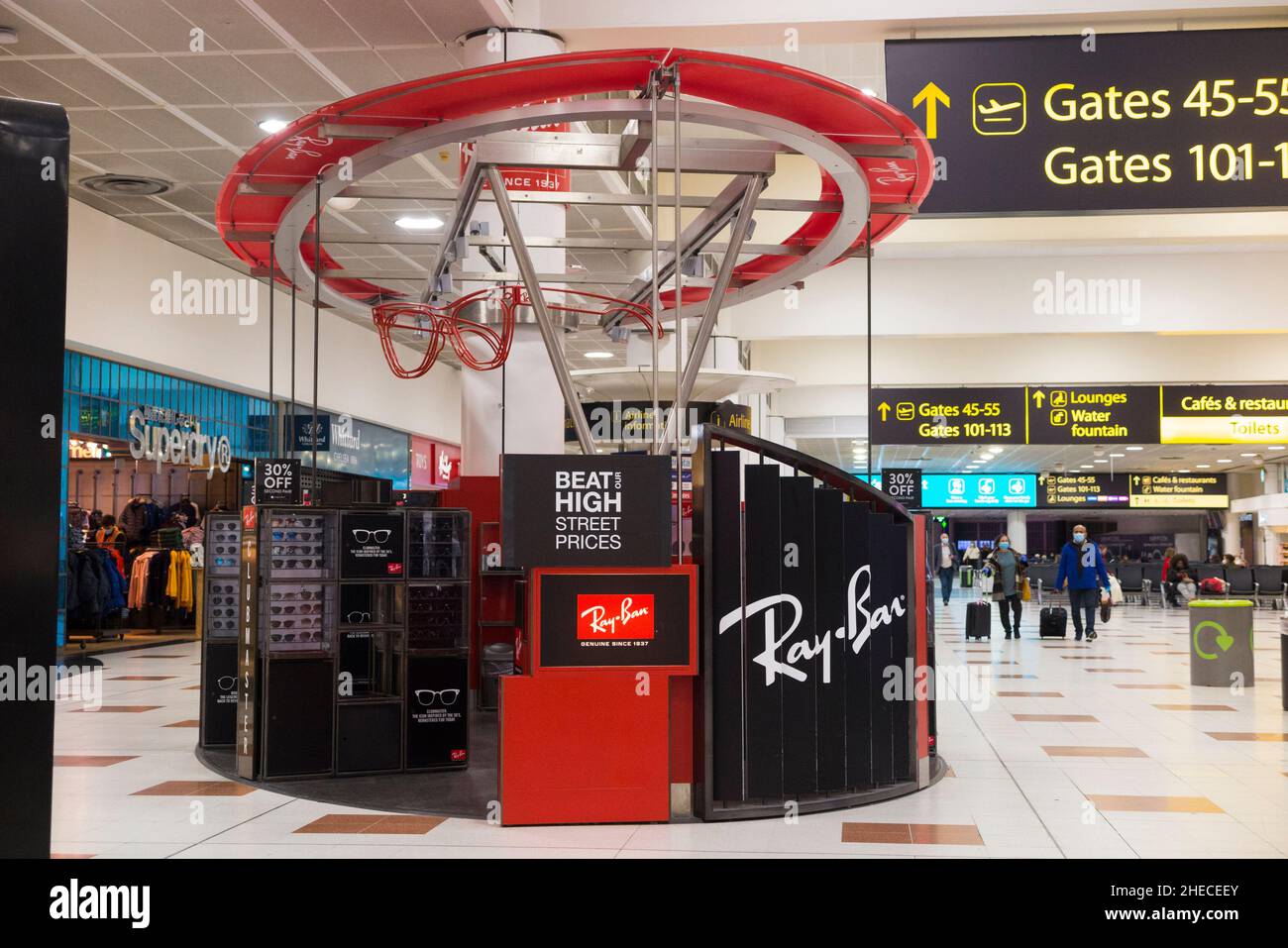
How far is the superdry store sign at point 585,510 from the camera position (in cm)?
480

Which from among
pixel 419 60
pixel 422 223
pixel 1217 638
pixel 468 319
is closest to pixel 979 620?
pixel 1217 638

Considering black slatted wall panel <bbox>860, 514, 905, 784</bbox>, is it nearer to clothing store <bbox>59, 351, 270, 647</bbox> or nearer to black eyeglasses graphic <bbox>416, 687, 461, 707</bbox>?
black eyeglasses graphic <bbox>416, 687, 461, 707</bbox>

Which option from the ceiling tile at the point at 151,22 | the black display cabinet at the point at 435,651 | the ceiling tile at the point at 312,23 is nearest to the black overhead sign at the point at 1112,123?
the black display cabinet at the point at 435,651

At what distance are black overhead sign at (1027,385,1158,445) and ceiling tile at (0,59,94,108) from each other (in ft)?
39.9

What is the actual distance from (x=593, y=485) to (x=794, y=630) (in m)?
1.11

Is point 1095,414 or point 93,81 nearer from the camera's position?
point 93,81

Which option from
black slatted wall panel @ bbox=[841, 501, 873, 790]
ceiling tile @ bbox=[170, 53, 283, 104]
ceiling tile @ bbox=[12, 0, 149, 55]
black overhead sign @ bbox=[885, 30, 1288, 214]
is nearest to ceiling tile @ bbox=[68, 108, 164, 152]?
ceiling tile @ bbox=[170, 53, 283, 104]

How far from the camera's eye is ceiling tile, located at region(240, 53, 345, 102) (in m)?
8.79

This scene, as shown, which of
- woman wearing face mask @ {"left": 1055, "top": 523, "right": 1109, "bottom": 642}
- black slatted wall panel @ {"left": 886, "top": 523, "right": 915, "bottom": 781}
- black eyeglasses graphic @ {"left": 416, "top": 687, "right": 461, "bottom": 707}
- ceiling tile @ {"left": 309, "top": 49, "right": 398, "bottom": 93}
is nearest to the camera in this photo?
black slatted wall panel @ {"left": 886, "top": 523, "right": 915, "bottom": 781}

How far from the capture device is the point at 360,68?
8805mm

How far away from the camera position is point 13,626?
1.55m

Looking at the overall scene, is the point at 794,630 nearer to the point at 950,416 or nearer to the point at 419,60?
the point at 419,60
